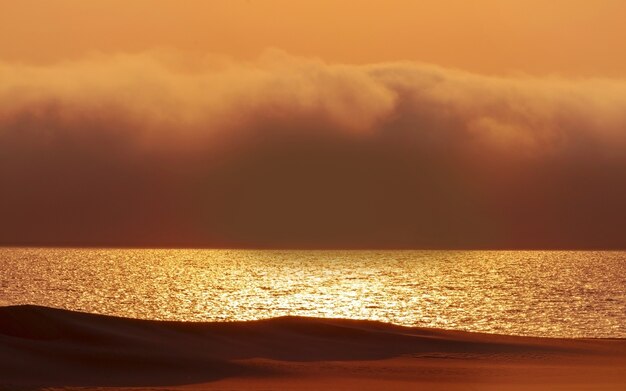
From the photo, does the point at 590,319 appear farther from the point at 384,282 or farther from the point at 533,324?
the point at 384,282

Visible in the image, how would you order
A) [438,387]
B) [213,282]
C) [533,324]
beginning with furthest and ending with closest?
[213,282], [533,324], [438,387]

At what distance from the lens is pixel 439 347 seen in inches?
1737

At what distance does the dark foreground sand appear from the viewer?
33312 mm

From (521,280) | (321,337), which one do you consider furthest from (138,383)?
(521,280)

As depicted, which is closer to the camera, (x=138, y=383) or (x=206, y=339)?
(x=138, y=383)

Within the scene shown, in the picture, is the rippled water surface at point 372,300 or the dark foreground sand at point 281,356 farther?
the rippled water surface at point 372,300

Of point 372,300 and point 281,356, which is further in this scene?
point 372,300

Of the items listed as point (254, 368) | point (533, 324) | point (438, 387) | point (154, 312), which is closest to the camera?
point (438, 387)

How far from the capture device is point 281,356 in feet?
132

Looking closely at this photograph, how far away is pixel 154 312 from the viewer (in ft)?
259

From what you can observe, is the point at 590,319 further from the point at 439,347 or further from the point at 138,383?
the point at 138,383

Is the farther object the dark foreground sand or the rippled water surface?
the rippled water surface

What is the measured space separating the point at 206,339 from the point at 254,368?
670cm

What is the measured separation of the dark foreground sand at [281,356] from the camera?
109 feet
